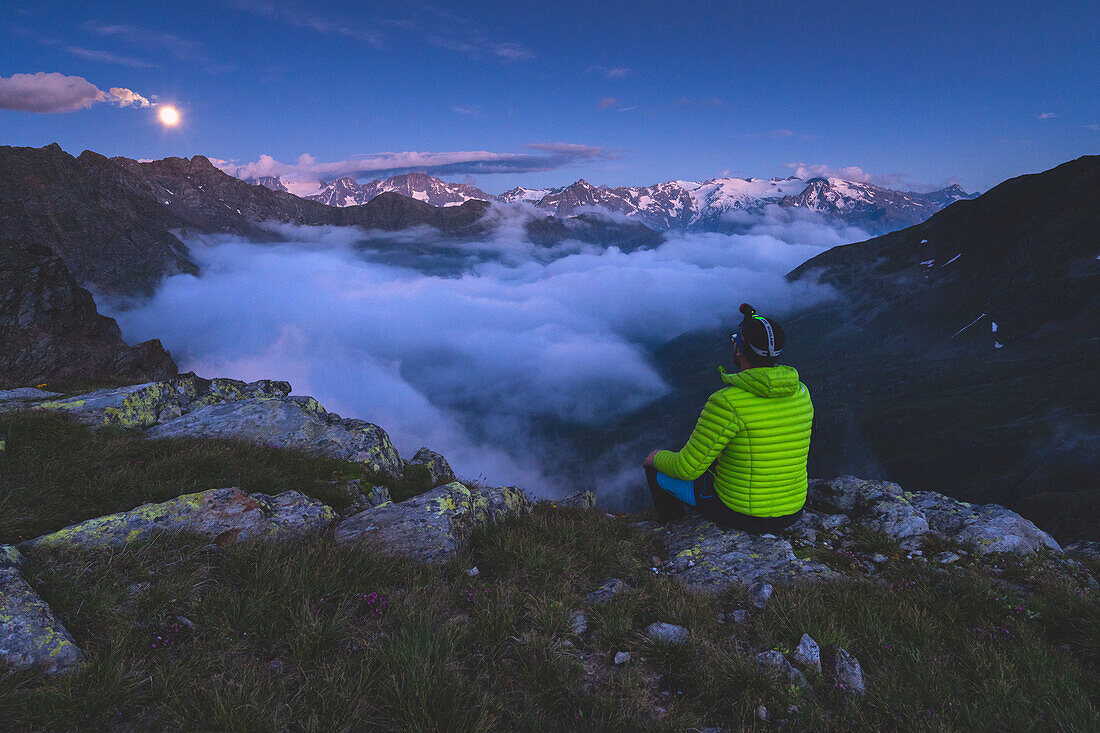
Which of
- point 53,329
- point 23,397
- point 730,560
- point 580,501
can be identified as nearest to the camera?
point 730,560

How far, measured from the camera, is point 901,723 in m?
3.37

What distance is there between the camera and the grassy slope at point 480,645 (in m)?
3.07

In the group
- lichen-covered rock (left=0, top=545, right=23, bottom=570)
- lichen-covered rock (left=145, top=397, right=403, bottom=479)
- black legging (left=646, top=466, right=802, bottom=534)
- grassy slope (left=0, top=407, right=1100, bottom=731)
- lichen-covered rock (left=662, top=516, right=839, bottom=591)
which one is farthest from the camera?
lichen-covered rock (left=145, top=397, right=403, bottom=479)

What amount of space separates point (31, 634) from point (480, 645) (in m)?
3.33

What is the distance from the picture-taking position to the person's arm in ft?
20.0

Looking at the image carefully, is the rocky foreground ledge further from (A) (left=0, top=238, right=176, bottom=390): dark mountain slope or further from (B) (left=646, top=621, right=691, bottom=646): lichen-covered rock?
(A) (left=0, top=238, right=176, bottom=390): dark mountain slope

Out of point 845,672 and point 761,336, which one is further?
point 761,336

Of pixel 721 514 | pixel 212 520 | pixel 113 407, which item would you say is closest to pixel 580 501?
pixel 721 514

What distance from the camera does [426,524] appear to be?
6367 millimetres

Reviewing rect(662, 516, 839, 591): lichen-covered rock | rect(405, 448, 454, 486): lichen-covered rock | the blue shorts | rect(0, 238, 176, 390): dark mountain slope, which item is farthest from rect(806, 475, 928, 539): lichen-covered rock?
rect(0, 238, 176, 390): dark mountain slope

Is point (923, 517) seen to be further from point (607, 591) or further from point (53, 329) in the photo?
point (53, 329)

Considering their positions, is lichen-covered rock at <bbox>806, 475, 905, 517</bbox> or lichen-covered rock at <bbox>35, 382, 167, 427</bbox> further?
lichen-covered rock at <bbox>35, 382, 167, 427</bbox>

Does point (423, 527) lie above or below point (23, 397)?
below

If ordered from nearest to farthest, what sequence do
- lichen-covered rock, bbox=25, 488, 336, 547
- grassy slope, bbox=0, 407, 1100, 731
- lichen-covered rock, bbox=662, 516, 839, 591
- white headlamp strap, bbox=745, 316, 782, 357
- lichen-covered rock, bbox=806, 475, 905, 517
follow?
1. grassy slope, bbox=0, 407, 1100, 731
2. lichen-covered rock, bbox=25, 488, 336, 547
3. lichen-covered rock, bbox=662, 516, 839, 591
4. white headlamp strap, bbox=745, 316, 782, 357
5. lichen-covered rock, bbox=806, 475, 905, 517
